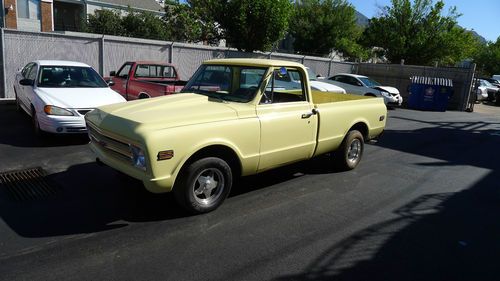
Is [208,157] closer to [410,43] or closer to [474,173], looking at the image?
[474,173]

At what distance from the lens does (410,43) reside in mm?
28250

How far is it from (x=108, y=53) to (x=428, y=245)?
1330cm

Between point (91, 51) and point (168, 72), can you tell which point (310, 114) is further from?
point (91, 51)

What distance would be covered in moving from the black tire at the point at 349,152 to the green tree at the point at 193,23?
15820mm

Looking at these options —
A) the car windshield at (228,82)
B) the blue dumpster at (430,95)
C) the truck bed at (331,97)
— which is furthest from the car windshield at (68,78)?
the blue dumpster at (430,95)

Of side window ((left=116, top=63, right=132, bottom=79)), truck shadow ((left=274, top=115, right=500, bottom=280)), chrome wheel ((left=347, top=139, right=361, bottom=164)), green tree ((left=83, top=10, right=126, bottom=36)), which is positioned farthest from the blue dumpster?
green tree ((left=83, top=10, right=126, bottom=36))

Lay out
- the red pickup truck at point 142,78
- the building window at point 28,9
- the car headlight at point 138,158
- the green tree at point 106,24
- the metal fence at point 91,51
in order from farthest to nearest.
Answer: the building window at point 28,9 < the green tree at point 106,24 < the metal fence at point 91,51 < the red pickup truck at point 142,78 < the car headlight at point 138,158

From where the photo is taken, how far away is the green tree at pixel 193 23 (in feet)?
74.5

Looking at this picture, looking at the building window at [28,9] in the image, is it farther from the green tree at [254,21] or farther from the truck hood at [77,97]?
the truck hood at [77,97]

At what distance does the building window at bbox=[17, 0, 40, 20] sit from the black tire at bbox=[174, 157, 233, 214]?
2989 cm

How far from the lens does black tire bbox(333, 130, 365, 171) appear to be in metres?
6.44

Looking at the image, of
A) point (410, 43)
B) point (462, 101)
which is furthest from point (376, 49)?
point (462, 101)

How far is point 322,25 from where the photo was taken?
3422 cm

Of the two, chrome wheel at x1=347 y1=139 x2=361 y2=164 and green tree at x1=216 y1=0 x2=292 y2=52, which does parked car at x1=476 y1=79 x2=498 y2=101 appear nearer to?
green tree at x1=216 y1=0 x2=292 y2=52
